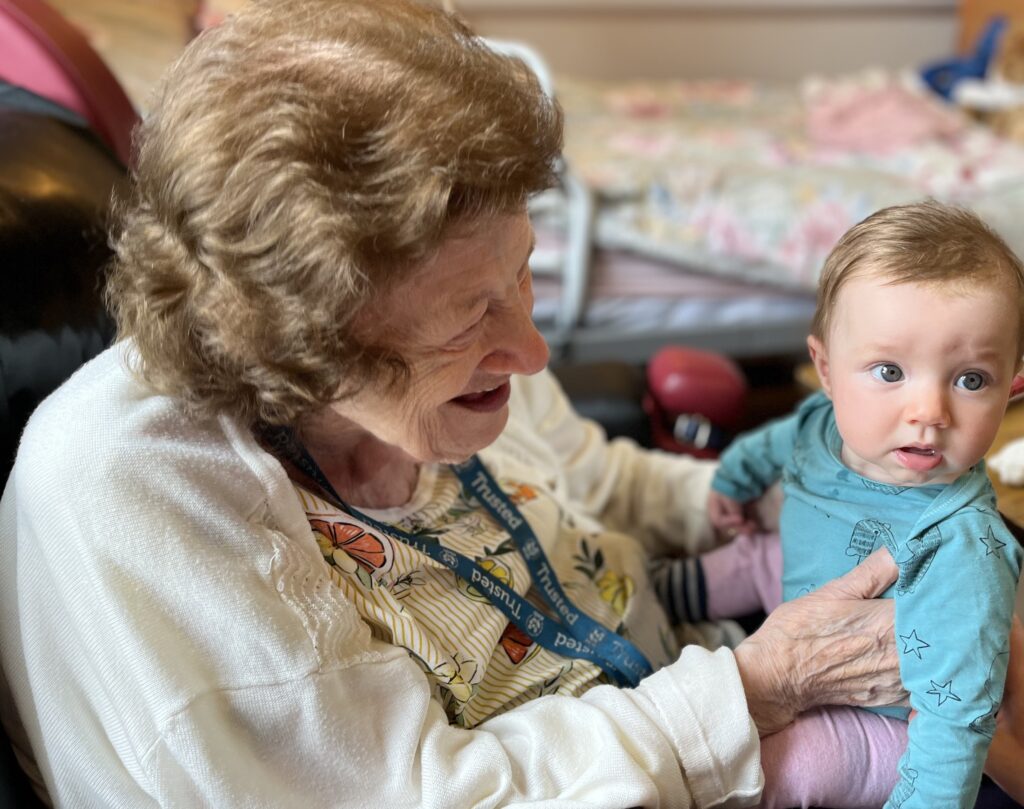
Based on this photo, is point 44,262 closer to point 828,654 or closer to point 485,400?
point 485,400

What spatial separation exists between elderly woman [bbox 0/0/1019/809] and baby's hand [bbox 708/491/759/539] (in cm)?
32

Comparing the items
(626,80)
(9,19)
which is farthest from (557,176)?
(626,80)

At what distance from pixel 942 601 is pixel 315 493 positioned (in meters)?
0.58

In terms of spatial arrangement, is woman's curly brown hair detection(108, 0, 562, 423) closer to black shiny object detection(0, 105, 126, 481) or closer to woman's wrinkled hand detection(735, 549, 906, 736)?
black shiny object detection(0, 105, 126, 481)

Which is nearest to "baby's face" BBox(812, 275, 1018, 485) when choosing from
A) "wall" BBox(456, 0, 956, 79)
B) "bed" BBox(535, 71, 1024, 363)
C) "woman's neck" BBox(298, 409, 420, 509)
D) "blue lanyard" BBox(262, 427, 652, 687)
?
"blue lanyard" BBox(262, 427, 652, 687)

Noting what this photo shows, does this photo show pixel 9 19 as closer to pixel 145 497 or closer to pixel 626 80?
pixel 145 497

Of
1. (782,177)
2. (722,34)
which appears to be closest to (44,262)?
(782,177)

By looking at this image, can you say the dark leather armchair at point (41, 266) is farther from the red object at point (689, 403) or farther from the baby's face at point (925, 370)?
the red object at point (689, 403)

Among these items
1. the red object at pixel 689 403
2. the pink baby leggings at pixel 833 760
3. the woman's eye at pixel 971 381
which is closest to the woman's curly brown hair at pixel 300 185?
the woman's eye at pixel 971 381

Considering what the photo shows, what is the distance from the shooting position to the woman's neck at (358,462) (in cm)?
101

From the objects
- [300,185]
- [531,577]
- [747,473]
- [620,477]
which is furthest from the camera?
[620,477]

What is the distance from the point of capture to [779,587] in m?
1.26

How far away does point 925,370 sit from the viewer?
0.88 meters

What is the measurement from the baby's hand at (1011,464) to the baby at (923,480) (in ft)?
0.86
